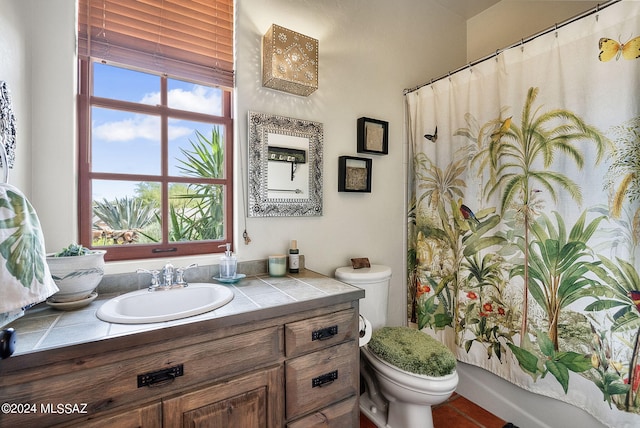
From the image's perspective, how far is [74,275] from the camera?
3.37 feet

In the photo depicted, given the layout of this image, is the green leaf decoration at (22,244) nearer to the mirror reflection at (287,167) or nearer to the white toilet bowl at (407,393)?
the mirror reflection at (287,167)

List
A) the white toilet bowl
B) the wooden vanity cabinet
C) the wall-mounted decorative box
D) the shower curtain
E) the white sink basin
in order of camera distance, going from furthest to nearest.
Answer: the wall-mounted decorative box < the white toilet bowl < the shower curtain < the white sink basin < the wooden vanity cabinet

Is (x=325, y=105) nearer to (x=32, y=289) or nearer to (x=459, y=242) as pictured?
(x=459, y=242)

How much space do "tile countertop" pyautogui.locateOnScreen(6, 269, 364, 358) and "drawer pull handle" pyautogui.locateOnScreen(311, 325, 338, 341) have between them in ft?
0.36

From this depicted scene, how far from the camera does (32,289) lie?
71 cm

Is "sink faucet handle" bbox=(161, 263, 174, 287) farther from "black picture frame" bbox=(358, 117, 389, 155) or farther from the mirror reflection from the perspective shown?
"black picture frame" bbox=(358, 117, 389, 155)

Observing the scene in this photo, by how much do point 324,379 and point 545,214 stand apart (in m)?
1.30

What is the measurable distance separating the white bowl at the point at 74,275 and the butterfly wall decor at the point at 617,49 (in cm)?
219

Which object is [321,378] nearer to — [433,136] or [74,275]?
[74,275]

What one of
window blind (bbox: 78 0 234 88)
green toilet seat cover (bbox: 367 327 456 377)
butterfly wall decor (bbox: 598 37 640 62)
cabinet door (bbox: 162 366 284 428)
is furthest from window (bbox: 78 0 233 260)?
butterfly wall decor (bbox: 598 37 640 62)

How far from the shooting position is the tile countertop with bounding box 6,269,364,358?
810 mm

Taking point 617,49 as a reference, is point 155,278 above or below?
below

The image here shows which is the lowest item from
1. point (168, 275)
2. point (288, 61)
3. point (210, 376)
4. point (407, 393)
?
point (407, 393)

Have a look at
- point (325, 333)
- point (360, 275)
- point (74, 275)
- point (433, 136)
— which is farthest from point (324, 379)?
point (433, 136)
